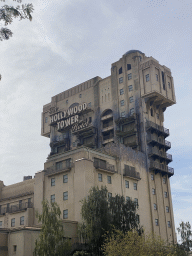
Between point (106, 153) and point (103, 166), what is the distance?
4133 mm

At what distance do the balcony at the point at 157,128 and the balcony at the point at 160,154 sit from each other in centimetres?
452

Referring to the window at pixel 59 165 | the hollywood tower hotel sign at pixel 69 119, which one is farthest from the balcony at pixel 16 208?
the hollywood tower hotel sign at pixel 69 119

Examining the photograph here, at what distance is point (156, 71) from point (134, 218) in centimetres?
4126

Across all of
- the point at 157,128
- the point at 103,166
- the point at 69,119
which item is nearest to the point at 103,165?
the point at 103,166

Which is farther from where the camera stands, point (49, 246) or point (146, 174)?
point (146, 174)

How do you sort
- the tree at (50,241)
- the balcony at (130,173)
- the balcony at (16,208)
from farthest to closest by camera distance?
the balcony at (16,208), the balcony at (130,173), the tree at (50,241)

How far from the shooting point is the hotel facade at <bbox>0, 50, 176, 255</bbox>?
6544cm

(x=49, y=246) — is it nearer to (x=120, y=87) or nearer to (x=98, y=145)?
(x=98, y=145)

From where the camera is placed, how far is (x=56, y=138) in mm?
99375

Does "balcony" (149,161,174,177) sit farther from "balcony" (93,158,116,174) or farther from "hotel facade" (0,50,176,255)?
"balcony" (93,158,116,174)

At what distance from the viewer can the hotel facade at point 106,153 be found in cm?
6544

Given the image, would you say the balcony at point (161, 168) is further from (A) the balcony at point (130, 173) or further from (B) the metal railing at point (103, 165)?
(B) the metal railing at point (103, 165)

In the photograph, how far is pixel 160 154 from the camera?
3258 inches

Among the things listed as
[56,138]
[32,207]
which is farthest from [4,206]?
[56,138]
